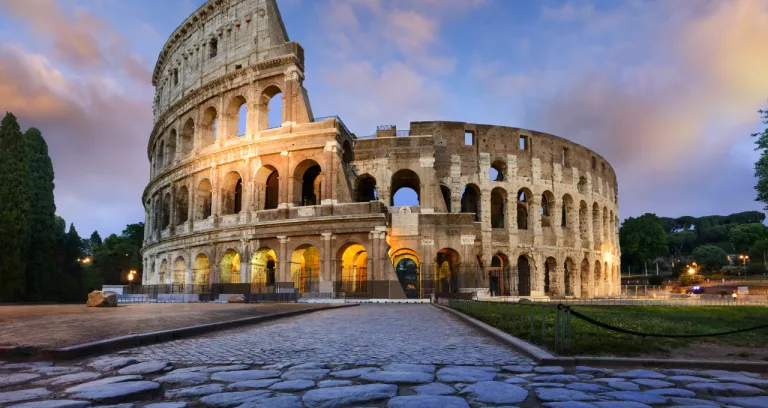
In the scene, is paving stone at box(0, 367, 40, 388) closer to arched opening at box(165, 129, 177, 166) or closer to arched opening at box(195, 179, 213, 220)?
arched opening at box(195, 179, 213, 220)

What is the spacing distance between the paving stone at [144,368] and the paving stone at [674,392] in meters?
4.44

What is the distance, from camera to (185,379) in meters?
4.53

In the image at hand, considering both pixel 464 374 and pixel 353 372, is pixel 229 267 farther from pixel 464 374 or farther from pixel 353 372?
pixel 464 374

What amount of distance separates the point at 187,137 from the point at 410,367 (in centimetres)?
3757

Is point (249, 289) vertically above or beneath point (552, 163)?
beneath

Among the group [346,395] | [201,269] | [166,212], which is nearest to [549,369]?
[346,395]

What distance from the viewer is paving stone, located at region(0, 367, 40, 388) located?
13.9 ft

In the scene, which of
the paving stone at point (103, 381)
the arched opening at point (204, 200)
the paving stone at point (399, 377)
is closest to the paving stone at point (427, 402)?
the paving stone at point (399, 377)

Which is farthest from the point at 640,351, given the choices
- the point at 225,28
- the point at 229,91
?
the point at 225,28

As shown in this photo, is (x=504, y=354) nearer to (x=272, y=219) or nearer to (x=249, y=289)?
(x=249, y=289)

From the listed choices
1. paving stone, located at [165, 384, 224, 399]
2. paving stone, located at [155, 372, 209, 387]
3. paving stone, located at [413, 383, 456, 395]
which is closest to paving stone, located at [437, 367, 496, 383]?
paving stone, located at [413, 383, 456, 395]

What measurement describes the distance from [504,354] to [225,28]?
1406 inches

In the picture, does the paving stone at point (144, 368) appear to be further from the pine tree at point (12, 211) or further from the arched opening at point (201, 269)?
the pine tree at point (12, 211)

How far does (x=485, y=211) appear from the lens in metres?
36.6
